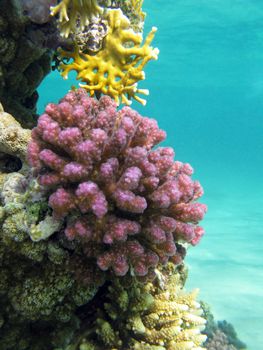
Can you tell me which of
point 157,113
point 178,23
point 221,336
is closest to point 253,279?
point 221,336

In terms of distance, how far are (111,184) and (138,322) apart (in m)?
1.32

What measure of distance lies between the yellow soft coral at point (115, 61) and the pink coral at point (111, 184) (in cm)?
86

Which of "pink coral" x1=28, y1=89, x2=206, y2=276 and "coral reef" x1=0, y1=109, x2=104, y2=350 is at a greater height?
"pink coral" x1=28, y1=89, x2=206, y2=276

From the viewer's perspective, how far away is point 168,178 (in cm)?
281

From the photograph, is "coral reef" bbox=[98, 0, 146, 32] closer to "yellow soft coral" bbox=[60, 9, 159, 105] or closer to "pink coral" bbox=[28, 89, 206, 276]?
"yellow soft coral" bbox=[60, 9, 159, 105]

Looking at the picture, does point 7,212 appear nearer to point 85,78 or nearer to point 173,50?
point 85,78

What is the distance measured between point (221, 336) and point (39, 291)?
21.0 feet

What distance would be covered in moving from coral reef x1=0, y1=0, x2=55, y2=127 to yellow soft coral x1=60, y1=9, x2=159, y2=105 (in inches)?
18.3

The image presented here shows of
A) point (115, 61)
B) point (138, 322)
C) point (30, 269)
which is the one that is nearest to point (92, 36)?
point (115, 61)

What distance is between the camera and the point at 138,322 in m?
2.92

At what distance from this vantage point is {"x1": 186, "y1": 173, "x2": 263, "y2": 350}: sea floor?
28.7 ft

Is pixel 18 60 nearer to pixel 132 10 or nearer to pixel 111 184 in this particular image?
pixel 132 10

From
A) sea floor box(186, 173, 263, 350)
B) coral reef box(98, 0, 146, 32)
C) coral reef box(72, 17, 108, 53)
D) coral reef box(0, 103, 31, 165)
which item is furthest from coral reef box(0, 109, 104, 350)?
sea floor box(186, 173, 263, 350)

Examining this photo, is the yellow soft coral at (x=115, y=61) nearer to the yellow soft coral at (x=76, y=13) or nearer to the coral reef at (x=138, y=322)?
the yellow soft coral at (x=76, y=13)
